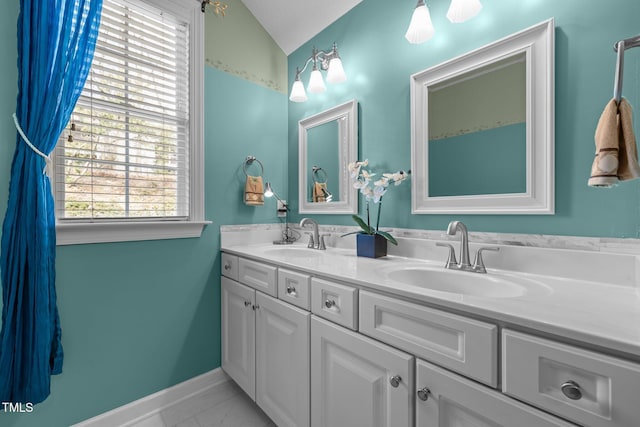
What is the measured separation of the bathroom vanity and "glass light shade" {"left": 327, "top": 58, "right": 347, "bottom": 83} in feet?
3.39

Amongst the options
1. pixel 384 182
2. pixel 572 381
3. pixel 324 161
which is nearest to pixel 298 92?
pixel 324 161

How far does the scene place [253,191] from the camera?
6.43 ft

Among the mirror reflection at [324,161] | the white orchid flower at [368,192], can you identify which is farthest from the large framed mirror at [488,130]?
the mirror reflection at [324,161]

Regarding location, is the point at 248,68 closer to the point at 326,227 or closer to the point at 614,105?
the point at 326,227

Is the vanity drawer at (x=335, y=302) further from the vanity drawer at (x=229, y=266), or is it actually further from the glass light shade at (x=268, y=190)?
the glass light shade at (x=268, y=190)

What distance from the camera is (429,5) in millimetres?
1417

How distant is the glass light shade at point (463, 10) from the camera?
116cm

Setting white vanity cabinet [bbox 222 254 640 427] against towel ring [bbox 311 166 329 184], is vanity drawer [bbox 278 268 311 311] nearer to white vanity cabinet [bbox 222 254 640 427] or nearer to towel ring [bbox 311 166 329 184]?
white vanity cabinet [bbox 222 254 640 427]

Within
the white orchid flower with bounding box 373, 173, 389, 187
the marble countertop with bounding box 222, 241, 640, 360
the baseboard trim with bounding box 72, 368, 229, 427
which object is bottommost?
the baseboard trim with bounding box 72, 368, 229, 427

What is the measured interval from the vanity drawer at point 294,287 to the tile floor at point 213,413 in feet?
2.59

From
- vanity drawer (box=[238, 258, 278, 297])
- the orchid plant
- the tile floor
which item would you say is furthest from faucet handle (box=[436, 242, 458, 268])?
the tile floor

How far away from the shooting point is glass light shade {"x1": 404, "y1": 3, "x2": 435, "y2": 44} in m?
1.29

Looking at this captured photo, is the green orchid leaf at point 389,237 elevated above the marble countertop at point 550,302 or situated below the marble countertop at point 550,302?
above

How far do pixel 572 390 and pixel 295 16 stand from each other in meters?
2.28
